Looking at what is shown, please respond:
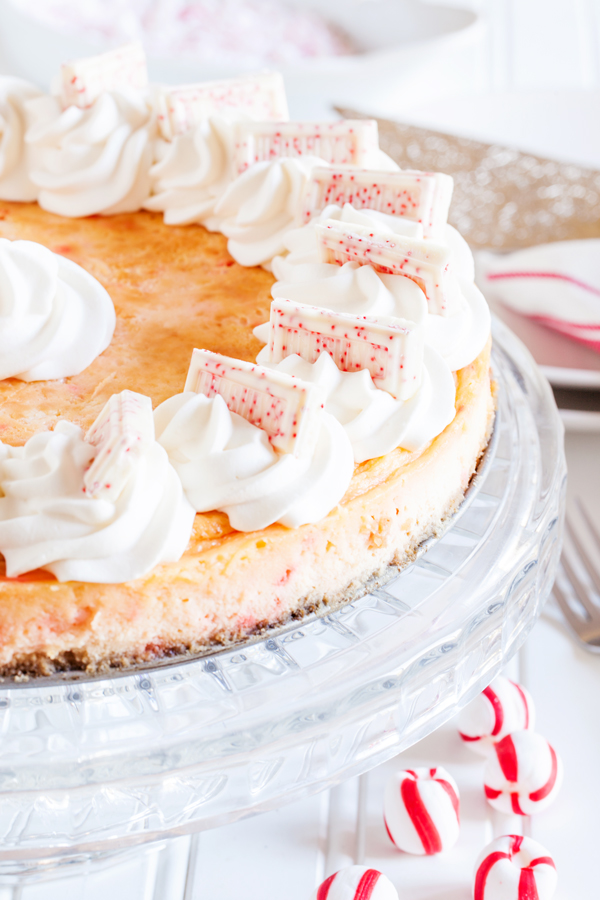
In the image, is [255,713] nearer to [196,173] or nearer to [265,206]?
[265,206]

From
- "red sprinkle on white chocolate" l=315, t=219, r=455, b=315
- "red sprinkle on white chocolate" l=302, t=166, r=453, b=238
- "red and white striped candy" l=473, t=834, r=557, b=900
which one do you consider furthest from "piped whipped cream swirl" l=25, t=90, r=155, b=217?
"red and white striped candy" l=473, t=834, r=557, b=900

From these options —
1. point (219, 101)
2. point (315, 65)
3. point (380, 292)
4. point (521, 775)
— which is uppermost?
point (315, 65)

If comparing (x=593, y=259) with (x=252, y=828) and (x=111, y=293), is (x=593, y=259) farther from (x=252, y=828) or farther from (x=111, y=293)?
(x=252, y=828)

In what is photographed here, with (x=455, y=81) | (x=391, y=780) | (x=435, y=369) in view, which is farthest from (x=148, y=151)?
(x=455, y=81)

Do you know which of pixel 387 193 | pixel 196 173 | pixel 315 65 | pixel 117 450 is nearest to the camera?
pixel 117 450

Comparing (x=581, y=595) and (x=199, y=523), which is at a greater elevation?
(x=199, y=523)

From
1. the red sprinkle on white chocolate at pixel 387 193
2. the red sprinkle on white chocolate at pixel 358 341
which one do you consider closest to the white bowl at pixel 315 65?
the red sprinkle on white chocolate at pixel 387 193

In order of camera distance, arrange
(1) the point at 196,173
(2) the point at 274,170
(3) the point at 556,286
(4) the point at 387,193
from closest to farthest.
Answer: (4) the point at 387,193 → (2) the point at 274,170 → (1) the point at 196,173 → (3) the point at 556,286

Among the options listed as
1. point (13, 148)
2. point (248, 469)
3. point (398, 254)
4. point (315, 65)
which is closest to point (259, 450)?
point (248, 469)
